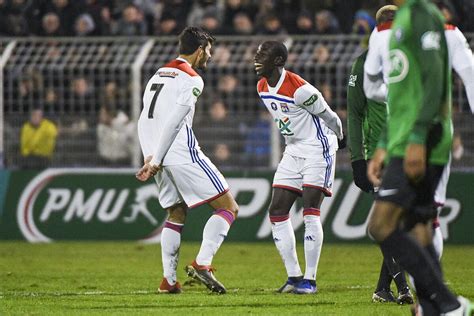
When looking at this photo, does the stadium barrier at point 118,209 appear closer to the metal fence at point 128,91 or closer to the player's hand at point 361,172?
the metal fence at point 128,91

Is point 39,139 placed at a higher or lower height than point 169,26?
lower

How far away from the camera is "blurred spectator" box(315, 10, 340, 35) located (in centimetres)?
1753

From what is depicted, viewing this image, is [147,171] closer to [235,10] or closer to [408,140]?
[408,140]

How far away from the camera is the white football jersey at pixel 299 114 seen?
10.3 metres

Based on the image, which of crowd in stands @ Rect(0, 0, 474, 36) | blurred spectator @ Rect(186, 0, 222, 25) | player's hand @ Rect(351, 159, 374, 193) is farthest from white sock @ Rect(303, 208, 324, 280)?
blurred spectator @ Rect(186, 0, 222, 25)

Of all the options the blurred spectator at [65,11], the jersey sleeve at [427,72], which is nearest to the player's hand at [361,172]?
the jersey sleeve at [427,72]

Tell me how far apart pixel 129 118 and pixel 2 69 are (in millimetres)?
1917

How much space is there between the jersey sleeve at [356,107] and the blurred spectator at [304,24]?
8.28 m

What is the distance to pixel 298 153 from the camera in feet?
34.7

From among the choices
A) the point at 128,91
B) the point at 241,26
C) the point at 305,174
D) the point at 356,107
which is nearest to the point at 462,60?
the point at 356,107

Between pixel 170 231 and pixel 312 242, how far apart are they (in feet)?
3.99

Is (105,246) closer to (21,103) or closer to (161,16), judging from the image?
(21,103)

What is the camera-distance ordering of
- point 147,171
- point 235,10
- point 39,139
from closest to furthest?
point 147,171, point 39,139, point 235,10

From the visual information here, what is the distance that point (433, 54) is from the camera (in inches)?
254
